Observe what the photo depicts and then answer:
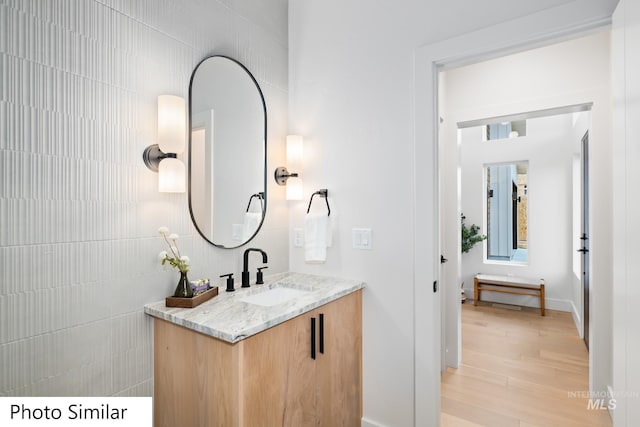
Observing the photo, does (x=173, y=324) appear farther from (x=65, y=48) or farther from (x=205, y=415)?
(x=65, y=48)

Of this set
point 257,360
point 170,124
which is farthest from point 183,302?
point 170,124

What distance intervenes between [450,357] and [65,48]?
10.3 feet

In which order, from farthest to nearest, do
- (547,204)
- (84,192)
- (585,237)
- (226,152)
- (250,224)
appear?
(547,204) → (585,237) → (250,224) → (226,152) → (84,192)

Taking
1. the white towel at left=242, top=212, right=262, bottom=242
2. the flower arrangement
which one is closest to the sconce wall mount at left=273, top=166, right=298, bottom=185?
the white towel at left=242, top=212, right=262, bottom=242

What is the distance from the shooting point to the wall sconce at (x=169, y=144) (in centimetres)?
139

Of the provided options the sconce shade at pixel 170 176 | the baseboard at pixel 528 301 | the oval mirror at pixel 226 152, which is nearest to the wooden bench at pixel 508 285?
the baseboard at pixel 528 301

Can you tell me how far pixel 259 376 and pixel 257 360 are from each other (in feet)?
0.20

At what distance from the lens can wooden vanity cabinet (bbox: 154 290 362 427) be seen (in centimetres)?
116

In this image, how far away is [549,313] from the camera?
4125 millimetres

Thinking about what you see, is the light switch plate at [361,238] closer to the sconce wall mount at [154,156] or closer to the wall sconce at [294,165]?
the wall sconce at [294,165]

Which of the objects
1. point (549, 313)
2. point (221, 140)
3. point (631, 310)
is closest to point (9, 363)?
point (221, 140)

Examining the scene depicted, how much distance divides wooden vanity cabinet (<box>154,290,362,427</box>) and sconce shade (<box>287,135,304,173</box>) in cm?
87

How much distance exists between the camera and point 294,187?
81.0 inches

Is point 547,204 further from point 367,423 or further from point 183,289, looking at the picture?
point 183,289
